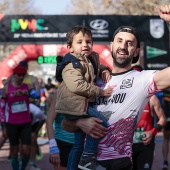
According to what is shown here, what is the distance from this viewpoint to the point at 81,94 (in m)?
4.23

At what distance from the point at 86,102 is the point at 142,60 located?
17.5m

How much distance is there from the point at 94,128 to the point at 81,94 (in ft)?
0.90

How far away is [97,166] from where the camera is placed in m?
4.19

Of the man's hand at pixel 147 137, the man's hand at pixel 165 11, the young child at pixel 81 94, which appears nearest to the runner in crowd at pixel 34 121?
the man's hand at pixel 147 137

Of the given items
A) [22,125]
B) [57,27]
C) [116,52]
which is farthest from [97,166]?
[57,27]

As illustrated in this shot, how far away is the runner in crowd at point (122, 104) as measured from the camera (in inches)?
165

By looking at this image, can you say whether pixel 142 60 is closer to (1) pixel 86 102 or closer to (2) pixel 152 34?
(2) pixel 152 34

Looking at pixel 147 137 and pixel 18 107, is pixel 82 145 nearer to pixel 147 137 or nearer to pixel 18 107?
pixel 147 137

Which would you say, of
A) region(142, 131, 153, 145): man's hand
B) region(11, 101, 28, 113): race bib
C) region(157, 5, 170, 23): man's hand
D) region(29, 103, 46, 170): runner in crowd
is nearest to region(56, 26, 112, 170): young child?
region(157, 5, 170, 23): man's hand

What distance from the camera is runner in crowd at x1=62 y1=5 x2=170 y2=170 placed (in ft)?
13.8

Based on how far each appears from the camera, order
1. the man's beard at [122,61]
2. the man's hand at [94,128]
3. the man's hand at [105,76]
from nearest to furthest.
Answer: the man's hand at [94,128], the man's beard at [122,61], the man's hand at [105,76]

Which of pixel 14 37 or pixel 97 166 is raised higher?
pixel 14 37

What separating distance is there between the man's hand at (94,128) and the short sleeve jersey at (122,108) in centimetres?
7

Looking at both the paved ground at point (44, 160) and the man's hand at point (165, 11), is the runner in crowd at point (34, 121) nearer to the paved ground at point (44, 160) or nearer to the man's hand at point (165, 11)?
the paved ground at point (44, 160)
